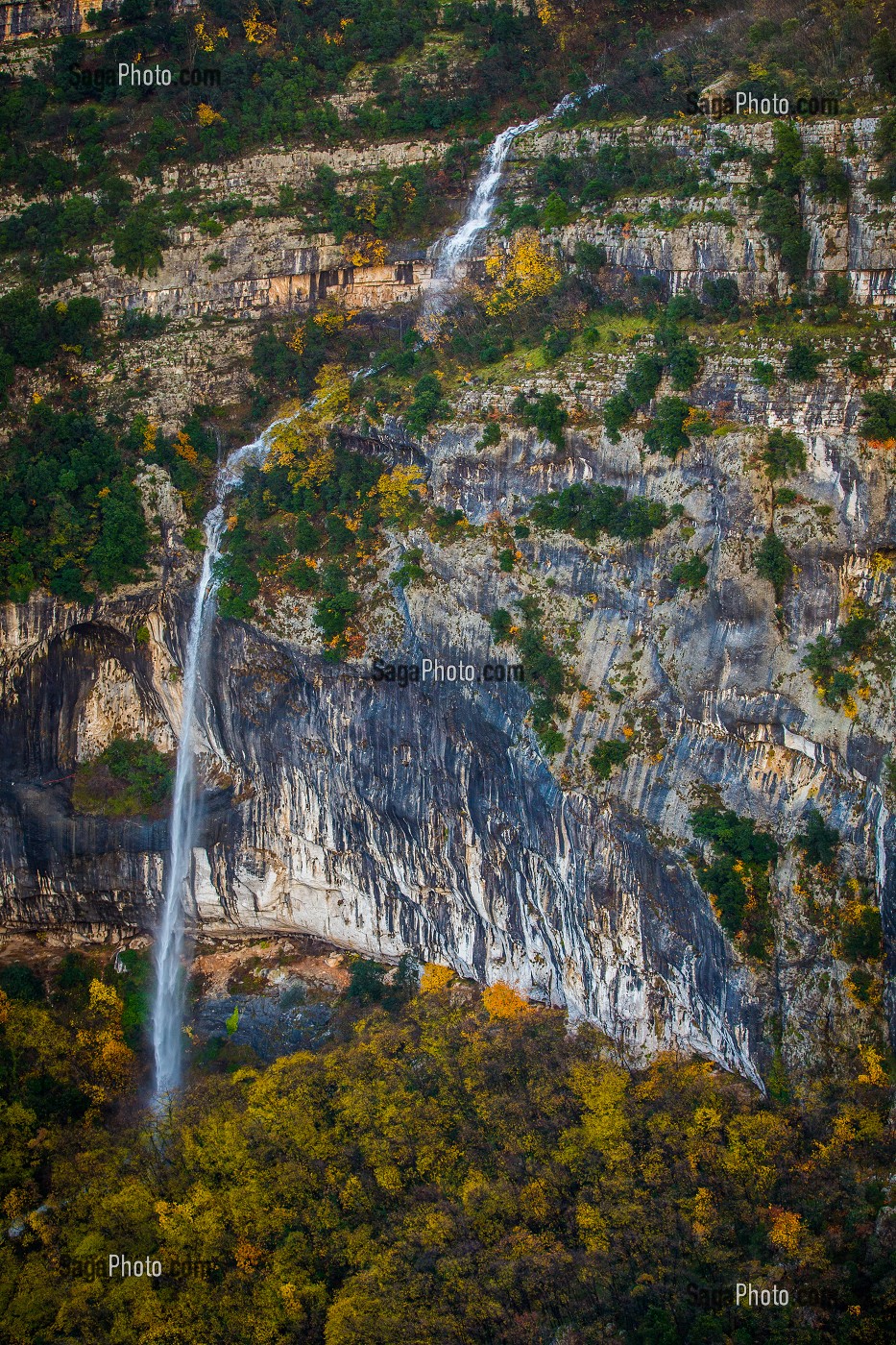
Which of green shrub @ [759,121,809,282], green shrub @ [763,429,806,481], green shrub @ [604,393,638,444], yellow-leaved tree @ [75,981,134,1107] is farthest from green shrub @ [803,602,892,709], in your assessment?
yellow-leaved tree @ [75,981,134,1107]

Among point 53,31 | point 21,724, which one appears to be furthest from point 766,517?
point 53,31

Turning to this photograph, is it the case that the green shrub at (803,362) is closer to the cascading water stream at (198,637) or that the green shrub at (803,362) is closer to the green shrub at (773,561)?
the green shrub at (773,561)

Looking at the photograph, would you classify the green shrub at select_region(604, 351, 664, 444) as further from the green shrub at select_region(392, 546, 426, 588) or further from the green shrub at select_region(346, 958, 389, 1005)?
the green shrub at select_region(346, 958, 389, 1005)

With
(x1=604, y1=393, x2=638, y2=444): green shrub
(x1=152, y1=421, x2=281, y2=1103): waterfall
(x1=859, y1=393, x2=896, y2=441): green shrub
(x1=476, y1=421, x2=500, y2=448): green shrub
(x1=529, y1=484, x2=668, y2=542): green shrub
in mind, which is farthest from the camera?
(x1=152, y1=421, x2=281, y2=1103): waterfall

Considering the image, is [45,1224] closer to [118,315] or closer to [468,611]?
[468,611]

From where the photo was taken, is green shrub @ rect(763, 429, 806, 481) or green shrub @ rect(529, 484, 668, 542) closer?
green shrub @ rect(763, 429, 806, 481)

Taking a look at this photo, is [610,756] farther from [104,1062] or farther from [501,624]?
[104,1062]

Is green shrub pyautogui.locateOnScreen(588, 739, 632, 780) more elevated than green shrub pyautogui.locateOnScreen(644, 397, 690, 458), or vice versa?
green shrub pyautogui.locateOnScreen(644, 397, 690, 458)
